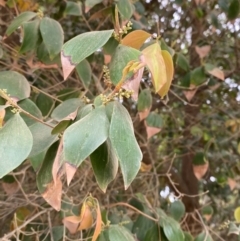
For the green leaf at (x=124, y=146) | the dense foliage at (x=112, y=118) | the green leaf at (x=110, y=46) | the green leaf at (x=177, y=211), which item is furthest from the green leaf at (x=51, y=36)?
the green leaf at (x=177, y=211)

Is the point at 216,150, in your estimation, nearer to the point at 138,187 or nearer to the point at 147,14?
the point at 138,187

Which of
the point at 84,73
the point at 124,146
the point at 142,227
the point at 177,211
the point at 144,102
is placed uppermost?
the point at 124,146

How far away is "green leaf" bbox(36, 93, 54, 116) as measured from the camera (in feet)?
3.35

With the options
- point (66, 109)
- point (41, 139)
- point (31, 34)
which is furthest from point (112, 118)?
point (31, 34)

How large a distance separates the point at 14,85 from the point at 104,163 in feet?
0.90

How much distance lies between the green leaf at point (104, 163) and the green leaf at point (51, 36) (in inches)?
13.7

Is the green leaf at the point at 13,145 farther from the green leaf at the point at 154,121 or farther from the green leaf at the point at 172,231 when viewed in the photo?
the green leaf at the point at 154,121

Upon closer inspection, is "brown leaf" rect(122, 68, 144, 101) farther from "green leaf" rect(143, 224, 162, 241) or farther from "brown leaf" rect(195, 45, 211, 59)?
"brown leaf" rect(195, 45, 211, 59)

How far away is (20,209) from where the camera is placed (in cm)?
122

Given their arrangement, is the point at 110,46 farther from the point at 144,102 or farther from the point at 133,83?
the point at 133,83

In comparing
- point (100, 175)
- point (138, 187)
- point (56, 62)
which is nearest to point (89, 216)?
point (100, 175)

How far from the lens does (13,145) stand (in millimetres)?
492

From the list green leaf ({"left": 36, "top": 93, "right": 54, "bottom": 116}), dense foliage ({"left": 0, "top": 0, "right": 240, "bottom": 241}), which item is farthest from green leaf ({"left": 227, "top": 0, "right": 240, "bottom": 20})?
green leaf ({"left": 36, "top": 93, "right": 54, "bottom": 116})

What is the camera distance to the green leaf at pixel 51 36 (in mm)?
845
